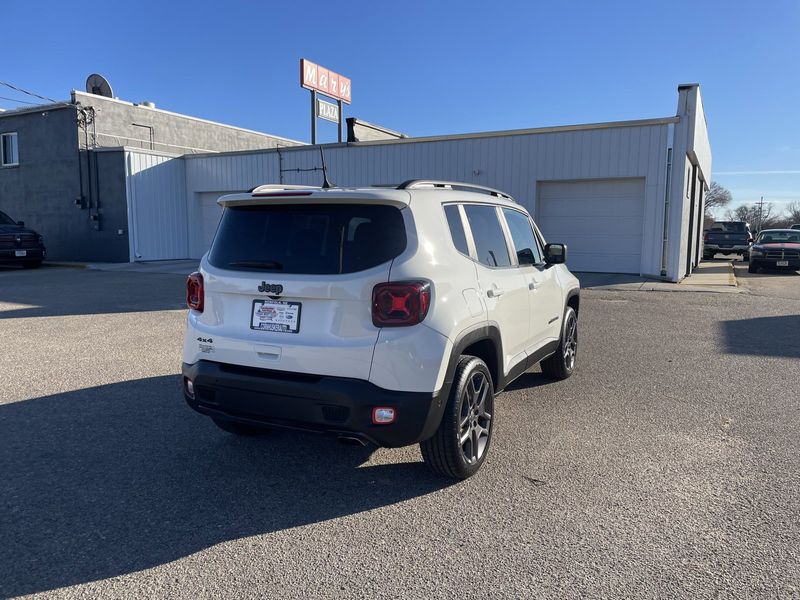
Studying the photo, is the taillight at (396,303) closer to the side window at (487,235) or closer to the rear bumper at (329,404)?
the rear bumper at (329,404)

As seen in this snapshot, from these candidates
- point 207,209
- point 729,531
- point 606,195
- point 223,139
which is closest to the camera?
point 729,531

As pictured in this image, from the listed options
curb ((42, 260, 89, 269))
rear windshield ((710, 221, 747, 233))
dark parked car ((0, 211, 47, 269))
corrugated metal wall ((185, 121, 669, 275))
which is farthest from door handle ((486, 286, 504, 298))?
rear windshield ((710, 221, 747, 233))

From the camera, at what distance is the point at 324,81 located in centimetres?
2580

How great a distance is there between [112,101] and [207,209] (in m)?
4.98

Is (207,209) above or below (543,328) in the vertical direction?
above

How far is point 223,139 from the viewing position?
2786 centimetres

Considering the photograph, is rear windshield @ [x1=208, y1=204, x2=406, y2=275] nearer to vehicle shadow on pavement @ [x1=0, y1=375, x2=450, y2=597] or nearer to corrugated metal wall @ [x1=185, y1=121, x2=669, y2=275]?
vehicle shadow on pavement @ [x1=0, y1=375, x2=450, y2=597]

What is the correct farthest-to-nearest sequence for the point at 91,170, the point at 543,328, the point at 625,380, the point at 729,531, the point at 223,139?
the point at 223,139 < the point at 91,170 < the point at 625,380 < the point at 543,328 < the point at 729,531

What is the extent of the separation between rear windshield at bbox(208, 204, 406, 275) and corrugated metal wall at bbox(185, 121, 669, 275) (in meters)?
13.8

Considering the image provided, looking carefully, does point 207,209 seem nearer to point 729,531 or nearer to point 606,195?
point 606,195

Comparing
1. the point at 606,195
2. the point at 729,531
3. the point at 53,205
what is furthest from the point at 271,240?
the point at 53,205

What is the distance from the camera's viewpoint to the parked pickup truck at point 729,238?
28844mm

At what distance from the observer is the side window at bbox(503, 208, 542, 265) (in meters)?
4.89

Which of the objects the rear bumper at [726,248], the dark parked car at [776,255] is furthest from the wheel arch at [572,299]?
the rear bumper at [726,248]
